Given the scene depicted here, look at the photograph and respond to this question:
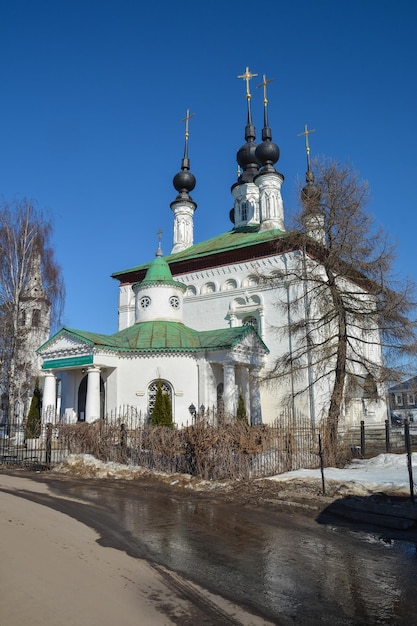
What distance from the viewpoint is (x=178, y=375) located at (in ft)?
68.1

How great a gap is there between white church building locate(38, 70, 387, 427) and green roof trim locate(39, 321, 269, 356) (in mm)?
52

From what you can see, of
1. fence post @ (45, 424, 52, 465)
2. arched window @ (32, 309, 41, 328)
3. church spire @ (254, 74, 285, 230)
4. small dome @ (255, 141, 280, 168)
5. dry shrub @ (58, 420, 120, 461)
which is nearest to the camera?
dry shrub @ (58, 420, 120, 461)

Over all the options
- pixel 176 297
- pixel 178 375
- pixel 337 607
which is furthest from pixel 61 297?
pixel 337 607

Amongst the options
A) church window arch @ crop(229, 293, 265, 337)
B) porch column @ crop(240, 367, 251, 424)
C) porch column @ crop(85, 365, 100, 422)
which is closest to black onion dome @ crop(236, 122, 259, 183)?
church window arch @ crop(229, 293, 265, 337)

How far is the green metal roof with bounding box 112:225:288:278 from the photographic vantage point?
89.1 feet

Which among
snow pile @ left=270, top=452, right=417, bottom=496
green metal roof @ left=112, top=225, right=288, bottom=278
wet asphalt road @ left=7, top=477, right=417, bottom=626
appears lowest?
wet asphalt road @ left=7, top=477, right=417, bottom=626

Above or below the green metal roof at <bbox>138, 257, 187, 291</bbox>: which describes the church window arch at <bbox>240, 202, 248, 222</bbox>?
above

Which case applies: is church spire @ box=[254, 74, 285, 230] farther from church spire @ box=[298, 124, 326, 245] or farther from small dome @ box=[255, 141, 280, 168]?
church spire @ box=[298, 124, 326, 245]

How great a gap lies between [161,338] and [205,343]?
1.86m

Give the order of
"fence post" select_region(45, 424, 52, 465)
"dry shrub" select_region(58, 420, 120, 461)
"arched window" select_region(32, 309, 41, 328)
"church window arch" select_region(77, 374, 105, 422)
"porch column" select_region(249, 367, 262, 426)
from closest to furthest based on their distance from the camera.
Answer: "dry shrub" select_region(58, 420, 120, 461) < "fence post" select_region(45, 424, 52, 465) < "church window arch" select_region(77, 374, 105, 422) < "porch column" select_region(249, 367, 262, 426) < "arched window" select_region(32, 309, 41, 328)

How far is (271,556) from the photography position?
590 cm

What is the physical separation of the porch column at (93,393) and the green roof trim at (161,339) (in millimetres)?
1089

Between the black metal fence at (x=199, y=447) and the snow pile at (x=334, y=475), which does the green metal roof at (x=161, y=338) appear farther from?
the snow pile at (x=334, y=475)

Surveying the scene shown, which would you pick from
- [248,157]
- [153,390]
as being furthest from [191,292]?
[248,157]
